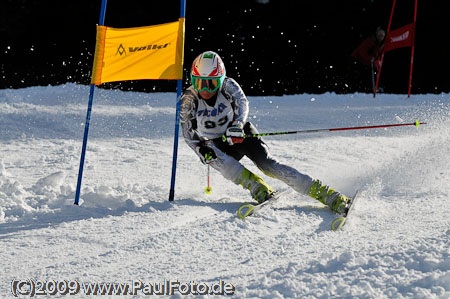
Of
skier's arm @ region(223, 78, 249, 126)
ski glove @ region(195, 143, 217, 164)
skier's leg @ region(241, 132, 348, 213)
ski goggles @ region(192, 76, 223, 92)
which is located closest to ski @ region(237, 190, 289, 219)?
skier's leg @ region(241, 132, 348, 213)

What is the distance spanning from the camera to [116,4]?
15148mm

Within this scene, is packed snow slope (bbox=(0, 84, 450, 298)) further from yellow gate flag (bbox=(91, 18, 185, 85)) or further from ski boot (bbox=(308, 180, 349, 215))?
yellow gate flag (bbox=(91, 18, 185, 85))

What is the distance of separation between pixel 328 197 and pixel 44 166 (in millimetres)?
3229

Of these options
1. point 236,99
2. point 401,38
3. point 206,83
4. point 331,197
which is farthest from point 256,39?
point 331,197

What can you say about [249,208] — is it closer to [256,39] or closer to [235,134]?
[235,134]

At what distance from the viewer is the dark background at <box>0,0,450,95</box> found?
1486 centimetres

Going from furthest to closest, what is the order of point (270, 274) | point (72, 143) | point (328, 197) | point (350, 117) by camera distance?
point (350, 117) → point (72, 143) → point (328, 197) → point (270, 274)

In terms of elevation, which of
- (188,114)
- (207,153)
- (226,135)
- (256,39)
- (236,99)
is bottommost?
(207,153)

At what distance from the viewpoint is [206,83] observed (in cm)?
440

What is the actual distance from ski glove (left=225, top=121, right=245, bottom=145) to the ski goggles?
371mm

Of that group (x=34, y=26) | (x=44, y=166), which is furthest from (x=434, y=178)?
(x=34, y=26)

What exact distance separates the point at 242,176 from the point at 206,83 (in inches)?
32.6

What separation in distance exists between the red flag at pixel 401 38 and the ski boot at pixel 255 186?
312 inches

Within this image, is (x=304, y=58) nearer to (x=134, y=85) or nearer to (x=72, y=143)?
(x=134, y=85)
